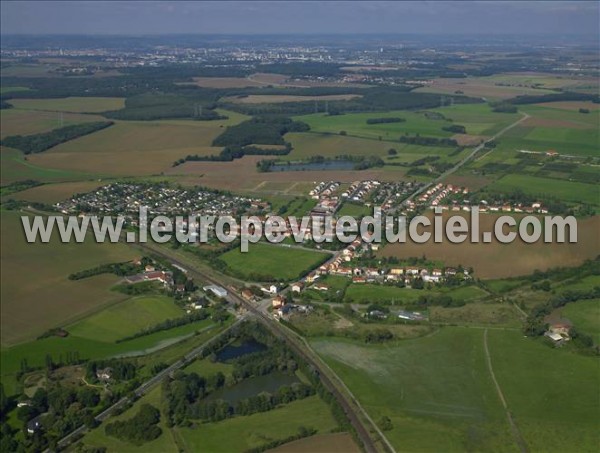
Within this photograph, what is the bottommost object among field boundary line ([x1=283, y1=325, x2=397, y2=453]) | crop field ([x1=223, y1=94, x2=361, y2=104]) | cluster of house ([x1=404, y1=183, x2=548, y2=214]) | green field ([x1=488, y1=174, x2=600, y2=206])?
field boundary line ([x1=283, y1=325, x2=397, y2=453])

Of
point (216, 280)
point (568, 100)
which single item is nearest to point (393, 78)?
point (568, 100)

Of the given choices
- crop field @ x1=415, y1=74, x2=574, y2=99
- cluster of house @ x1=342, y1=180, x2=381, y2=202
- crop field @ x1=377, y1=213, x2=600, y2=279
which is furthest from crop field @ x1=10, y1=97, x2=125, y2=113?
crop field @ x1=377, y1=213, x2=600, y2=279

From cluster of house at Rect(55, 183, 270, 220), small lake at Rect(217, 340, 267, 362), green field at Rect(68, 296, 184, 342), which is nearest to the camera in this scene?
small lake at Rect(217, 340, 267, 362)

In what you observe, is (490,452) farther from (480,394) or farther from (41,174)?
(41,174)

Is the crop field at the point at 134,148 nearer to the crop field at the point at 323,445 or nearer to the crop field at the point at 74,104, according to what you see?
the crop field at the point at 74,104

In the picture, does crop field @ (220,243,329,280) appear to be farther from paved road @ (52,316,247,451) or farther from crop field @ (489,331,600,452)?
crop field @ (489,331,600,452)
